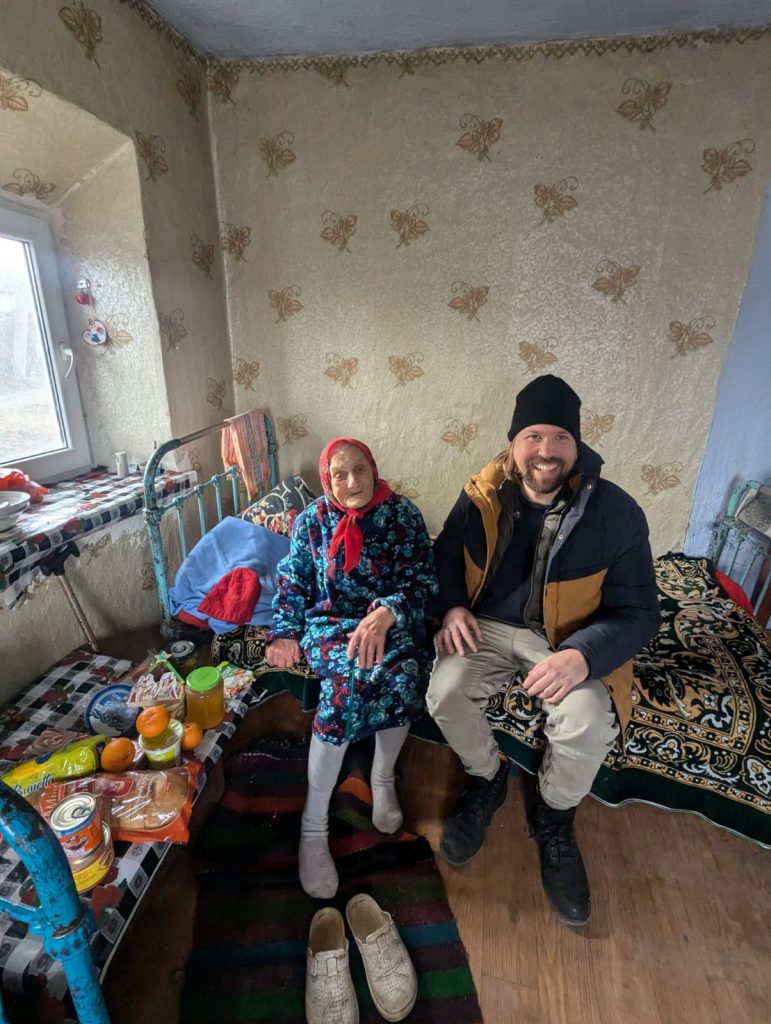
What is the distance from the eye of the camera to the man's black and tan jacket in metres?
1.27

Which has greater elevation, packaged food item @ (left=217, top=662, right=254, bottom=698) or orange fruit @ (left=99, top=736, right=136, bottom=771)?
Answer: orange fruit @ (left=99, top=736, right=136, bottom=771)

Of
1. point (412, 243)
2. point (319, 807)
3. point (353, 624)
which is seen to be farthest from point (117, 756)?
point (412, 243)

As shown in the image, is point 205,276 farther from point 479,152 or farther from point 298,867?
point 298,867

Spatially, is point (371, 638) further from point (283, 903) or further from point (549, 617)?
point (283, 903)

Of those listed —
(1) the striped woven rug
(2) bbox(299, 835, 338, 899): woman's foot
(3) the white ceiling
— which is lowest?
(1) the striped woven rug

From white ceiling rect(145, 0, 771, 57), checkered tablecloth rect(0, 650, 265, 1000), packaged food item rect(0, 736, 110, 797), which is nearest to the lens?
checkered tablecloth rect(0, 650, 265, 1000)

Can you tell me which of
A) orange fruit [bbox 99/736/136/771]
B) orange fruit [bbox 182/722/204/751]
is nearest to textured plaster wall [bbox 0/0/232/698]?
orange fruit [bbox 99/736/136/771]

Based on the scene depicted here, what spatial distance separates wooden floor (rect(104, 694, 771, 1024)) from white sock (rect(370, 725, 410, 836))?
0.09 meters

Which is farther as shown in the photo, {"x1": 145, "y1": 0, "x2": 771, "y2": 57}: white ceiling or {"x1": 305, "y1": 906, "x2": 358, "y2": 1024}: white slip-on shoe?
{"x1": 145, "y1": 0, "x2": 771, "y2": 57}: white ceiling

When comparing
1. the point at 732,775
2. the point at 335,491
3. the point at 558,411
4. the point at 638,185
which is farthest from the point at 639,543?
the point at 638,185

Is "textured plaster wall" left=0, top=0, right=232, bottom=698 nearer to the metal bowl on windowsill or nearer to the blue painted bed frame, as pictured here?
the metal bowl on windowsill

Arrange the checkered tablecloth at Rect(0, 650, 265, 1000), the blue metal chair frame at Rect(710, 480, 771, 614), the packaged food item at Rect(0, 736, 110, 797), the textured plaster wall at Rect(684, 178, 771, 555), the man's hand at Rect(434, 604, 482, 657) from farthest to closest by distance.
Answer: the blue metal chair frame at Rect(710, 480, 771, 614)
the textured plaster wall at Rect(684, 178, 771, 555)
the man's hand at Rect(434, 604, 482, 657)
the packaged food item at Rect(0, 736, 110, 797)
the checkered tablecloth at Rect(0, 650, 265, 1000)

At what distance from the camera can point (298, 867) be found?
1309 millimetres

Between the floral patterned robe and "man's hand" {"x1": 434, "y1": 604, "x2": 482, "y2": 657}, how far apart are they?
70 millimetres
